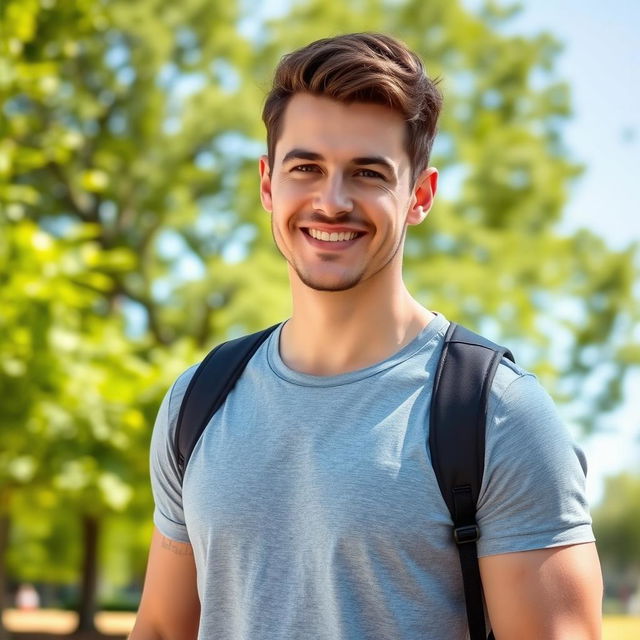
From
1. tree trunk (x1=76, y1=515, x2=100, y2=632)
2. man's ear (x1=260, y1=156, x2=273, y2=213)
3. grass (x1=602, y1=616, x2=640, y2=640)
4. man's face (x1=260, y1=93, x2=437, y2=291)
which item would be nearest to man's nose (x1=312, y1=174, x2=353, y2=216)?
man's face (x1=260, y1=93, x2=437, y2=291)

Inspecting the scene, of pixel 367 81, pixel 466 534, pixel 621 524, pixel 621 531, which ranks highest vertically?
pixel 367 81

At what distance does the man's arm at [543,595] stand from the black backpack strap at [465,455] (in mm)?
40

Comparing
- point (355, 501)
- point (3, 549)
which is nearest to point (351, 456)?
point (355, 501)

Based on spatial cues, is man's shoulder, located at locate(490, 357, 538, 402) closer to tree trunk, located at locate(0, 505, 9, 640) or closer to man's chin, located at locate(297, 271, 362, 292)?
man's chin, located at locate(297, 271, 362, 292)

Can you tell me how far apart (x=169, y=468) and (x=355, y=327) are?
511 mm

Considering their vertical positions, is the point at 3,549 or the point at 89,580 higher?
the point at 3,549

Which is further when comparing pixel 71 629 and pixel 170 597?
pixel 71 629

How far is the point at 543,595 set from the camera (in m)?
1.94

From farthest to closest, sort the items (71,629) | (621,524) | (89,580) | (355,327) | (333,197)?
(621,524)
(71,629)
(89,580)
(355,327)
(333,197)

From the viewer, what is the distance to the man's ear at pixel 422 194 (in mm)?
2379

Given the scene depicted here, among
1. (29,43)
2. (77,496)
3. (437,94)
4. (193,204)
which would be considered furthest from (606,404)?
(437,94)

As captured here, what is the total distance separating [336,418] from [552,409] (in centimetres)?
42

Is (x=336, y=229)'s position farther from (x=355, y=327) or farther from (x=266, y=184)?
(x=266, y=184)

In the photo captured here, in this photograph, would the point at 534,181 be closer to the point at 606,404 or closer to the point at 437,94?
the point at 606,404
